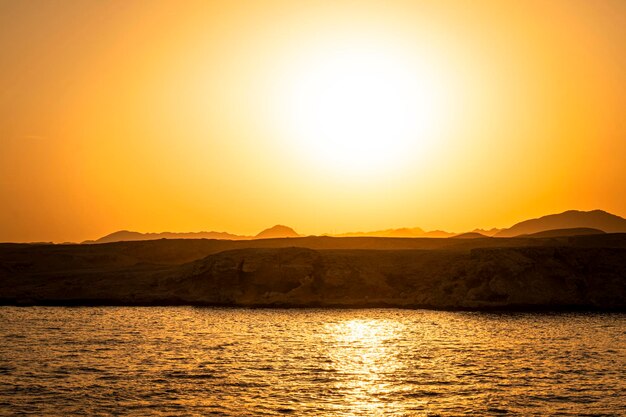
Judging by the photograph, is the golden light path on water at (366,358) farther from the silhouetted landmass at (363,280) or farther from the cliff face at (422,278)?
the silhouetted landmass at (363,280)

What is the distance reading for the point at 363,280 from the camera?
344 feet

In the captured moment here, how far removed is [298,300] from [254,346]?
39.8 m

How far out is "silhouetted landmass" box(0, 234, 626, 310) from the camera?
96500 mm

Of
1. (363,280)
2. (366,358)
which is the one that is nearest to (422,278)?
(363,280)

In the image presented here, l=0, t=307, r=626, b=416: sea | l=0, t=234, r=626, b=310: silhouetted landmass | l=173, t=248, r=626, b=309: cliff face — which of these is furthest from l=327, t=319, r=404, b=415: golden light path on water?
l=0, t=234, r=626, b=310: silhouetted landmass

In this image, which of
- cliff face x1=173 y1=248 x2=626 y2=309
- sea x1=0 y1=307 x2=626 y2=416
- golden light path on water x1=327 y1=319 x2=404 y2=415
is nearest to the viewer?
sea x1=0 y1=307 x2=626 y2=416

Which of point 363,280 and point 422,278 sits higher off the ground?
point 422,278

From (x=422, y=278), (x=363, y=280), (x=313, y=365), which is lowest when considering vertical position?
(x=313, y=365)

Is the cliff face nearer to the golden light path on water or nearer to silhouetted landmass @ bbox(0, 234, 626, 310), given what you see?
silhouetted landmass @ bbox(0, 234, 626, 310)

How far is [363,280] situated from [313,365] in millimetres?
52897

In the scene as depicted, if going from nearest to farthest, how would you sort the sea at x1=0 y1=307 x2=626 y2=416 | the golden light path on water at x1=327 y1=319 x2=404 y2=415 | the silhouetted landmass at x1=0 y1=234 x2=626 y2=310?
1. the sea at x1=0 y1=307 x2=626 y2=416
2. the golden light path on water at x1=327 y1=319 x2=404 y2=415
3. the silhouetted landmass at x1=0 y1=234 x2=626 y2=310

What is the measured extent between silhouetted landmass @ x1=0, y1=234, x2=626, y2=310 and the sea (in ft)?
37.7

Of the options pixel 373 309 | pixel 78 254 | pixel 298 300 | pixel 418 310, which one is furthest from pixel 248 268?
pixel 78 254

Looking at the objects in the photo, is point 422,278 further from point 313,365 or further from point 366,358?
point 313,365
